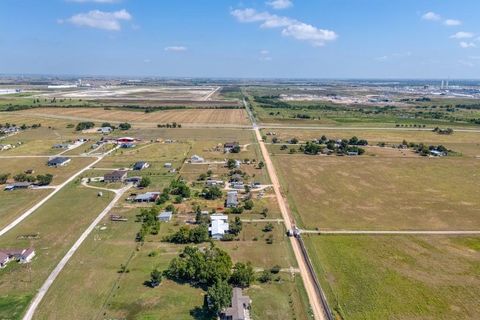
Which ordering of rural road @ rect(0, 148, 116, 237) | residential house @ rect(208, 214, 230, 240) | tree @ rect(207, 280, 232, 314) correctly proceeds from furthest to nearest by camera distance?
rural road @ rect(0, 148, 116, 237), residential house @ rect(208, 214, 230, 240), tree @ rect(207, 280, 232, 314)

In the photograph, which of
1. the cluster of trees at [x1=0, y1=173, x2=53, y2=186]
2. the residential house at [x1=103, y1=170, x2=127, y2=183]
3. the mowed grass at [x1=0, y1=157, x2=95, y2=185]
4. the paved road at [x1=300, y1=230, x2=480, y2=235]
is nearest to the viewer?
the paved road at [x1=300, y1=230, x2=480, y2=235]

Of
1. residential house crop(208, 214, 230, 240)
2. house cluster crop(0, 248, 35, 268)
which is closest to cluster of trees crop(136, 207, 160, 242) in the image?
residential house crop(208, 214, 230, 240)

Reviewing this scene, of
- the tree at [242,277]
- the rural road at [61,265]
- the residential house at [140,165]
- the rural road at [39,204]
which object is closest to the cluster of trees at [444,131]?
the residential house at [140,165]

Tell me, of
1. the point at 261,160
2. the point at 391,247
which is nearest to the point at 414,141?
the point at 261,160

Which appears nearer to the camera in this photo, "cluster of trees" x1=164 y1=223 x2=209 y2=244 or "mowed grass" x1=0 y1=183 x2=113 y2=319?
"mowed grass" x1=0 y1=183 x2=113 y2=319

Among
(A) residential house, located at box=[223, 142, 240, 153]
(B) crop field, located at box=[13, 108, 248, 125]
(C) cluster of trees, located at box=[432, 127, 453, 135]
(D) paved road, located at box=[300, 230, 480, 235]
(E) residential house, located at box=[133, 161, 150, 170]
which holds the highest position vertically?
(B) crop field, located at box=[13, 108, 248, 125]

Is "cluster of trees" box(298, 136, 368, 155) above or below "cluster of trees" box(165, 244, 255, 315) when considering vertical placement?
above

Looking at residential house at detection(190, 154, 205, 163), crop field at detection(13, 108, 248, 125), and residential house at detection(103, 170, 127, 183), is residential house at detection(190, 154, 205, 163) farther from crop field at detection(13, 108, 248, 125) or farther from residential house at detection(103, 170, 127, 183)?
crop field at detection(13, 108, 248, 125)

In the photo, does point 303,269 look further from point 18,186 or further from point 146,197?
point 18,186
